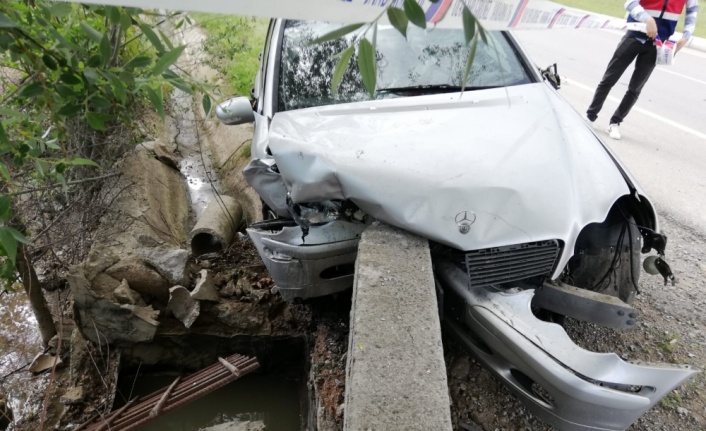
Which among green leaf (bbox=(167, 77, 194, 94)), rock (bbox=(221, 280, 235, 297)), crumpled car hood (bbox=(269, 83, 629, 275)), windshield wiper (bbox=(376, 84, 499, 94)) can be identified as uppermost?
green leaf (bbox=(167, 77, 194, 94))

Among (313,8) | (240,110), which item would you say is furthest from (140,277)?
(313,8)

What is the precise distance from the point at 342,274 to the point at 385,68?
133cm

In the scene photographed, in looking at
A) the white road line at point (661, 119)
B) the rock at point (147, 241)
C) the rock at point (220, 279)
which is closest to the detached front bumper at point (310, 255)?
the rock at point (220, 279)

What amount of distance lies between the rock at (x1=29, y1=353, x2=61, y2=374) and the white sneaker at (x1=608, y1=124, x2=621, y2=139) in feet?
18.2

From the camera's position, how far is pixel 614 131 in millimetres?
5523

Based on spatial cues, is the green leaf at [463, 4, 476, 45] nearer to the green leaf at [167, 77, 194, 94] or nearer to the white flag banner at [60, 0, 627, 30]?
the white flag banner at [60, 0, 627, 30]

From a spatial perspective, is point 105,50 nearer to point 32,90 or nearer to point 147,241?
point 32,90

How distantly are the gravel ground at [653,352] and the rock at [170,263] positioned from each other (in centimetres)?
166

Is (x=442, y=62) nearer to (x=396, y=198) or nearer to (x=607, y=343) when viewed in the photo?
(x=396, y=198)

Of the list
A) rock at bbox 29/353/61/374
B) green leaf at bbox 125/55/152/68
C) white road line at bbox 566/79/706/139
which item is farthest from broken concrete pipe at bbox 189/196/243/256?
white road line at bbox 566/79/706/139

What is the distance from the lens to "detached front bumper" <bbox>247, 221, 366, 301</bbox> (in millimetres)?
2535

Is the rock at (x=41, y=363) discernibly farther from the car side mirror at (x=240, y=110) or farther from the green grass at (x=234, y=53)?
the green grass at (x=234, y=53)

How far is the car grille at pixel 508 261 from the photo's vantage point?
90.6 inches

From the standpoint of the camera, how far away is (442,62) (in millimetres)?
3158
